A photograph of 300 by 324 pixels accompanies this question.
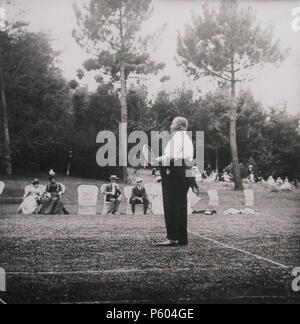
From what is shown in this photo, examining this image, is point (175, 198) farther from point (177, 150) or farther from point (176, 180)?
point (177, 150)

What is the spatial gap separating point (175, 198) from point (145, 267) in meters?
1.16

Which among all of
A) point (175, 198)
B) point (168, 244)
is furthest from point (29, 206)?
point (175, 198)

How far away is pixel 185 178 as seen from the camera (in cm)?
491

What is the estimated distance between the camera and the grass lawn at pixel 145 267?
3.31 metres

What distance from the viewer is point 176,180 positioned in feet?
16.1

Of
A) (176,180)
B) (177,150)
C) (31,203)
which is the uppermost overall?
(177,150)

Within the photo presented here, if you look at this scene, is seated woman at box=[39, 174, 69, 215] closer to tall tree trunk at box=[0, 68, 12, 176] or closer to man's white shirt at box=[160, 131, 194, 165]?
tall tree trunk at box=[0, 68, 12, 176]

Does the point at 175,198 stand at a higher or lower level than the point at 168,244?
higher

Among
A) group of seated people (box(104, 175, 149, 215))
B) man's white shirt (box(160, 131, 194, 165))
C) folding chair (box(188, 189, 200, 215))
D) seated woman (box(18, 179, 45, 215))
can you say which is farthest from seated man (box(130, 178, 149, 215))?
man's white shirt (box(160, 131, 194, 165))

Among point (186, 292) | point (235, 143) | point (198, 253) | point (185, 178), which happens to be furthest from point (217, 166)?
point (186, 292)

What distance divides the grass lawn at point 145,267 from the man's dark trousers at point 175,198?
9.9 inches

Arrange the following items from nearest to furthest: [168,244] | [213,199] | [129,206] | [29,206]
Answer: [168,244] < [213,199] < [29,206] < [129,206]
